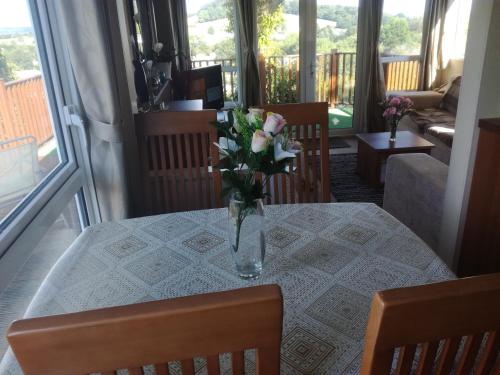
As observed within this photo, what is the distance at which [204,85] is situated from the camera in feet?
13.6

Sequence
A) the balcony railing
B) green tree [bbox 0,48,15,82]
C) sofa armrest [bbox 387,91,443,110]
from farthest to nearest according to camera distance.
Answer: the balcony railing < sofa armrest [bbox 387,91,443,110] < green tree [bbox 0,48,15,82]

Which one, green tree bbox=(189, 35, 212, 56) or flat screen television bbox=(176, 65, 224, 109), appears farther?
green tree bbox=(189, 35, 212, 56)

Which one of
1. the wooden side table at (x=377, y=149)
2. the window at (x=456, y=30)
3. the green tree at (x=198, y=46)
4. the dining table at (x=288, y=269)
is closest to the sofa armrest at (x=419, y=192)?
the wooden side table at (x=377, y=149)

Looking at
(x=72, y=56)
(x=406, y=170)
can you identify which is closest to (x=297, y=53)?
(x=406, y=170)

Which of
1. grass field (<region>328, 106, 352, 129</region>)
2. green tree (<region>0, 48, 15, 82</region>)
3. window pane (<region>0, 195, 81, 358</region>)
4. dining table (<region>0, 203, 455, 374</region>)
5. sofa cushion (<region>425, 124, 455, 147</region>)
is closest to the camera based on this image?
dining table (<region>0, 203, 455, 374</region>)

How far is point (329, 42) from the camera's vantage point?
520 centimetres

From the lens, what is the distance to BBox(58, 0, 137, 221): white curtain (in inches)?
63.6

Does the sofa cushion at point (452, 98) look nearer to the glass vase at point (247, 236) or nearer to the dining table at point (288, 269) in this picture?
the dining table at point (288, 269)

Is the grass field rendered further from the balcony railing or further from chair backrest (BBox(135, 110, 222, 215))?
chair backrest (BBox(135, 110, 222, 215))

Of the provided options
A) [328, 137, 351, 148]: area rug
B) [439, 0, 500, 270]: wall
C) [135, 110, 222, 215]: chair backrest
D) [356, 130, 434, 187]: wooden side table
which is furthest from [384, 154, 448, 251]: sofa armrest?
[328, 137, 351, 148]: area rug

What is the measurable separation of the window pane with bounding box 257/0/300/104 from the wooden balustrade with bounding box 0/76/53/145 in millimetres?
3805

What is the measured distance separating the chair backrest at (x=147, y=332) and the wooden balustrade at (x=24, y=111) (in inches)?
46.6

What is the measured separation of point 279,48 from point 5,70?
13.6 feet

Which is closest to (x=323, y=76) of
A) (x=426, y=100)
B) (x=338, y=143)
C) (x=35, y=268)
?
(x=338, y=143)
